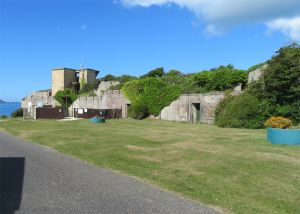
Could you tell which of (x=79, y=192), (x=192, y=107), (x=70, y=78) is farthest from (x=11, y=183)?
(x=70, y=78)

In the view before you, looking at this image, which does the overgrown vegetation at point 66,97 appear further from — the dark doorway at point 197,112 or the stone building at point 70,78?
the dark doorway at point 197,112

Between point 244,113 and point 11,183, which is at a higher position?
point 244,113

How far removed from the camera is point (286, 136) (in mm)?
14336

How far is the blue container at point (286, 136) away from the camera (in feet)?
46.5

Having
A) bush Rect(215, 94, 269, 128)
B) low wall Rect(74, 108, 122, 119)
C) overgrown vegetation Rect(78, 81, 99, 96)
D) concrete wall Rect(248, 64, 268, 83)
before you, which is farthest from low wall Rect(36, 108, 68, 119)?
concrete wall Rect(248, 64, 268, 83)

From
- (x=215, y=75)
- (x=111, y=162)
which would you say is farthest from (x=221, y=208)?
(x=215, y=75)

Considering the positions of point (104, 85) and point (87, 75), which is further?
point (87, 75)

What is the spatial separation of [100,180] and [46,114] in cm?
3779

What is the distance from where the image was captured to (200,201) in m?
7.03

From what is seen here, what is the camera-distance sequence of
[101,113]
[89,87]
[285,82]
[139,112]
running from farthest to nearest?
[89,87], [101,113], [139,112], [285,82]

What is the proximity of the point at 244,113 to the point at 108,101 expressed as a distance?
22.5m

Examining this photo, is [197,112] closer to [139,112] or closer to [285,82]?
[139,112]

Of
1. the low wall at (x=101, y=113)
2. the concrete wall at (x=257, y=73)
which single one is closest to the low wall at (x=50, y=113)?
the low wall at (x=101, y=113)

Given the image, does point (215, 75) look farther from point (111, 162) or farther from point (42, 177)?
point (42, 177)
